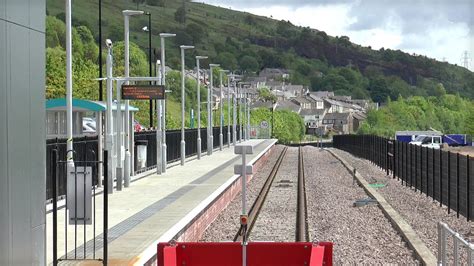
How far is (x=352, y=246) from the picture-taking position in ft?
69.5

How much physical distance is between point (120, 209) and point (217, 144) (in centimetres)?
5888

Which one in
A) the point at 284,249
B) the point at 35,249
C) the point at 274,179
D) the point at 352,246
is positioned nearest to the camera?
the point at 35,249

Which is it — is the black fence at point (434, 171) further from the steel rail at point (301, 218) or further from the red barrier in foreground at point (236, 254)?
the red barrier in foreground at point (236, 254)

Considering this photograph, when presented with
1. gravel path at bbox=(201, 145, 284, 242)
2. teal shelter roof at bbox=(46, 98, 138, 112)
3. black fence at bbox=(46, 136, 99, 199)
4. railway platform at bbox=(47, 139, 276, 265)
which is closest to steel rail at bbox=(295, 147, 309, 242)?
gravel path at bbox=(201, 145, 284, 242)

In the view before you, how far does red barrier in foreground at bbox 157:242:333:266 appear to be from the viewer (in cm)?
1473

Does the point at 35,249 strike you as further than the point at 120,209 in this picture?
No

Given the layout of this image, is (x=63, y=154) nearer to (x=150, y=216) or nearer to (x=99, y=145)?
(x=99, y=145)

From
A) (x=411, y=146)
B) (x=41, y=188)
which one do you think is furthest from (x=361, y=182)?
(x=41, y=188)

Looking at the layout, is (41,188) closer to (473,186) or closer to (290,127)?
(473,186)

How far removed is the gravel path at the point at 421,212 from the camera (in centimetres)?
2303

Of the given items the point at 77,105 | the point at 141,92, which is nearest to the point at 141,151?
the point at 77,105

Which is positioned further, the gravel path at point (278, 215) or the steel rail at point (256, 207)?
the gravel path at point (278, 215)

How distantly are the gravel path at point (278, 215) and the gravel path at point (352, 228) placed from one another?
22.1 inches


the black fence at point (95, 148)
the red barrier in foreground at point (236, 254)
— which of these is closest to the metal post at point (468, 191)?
the black fence at point (95, 148)
